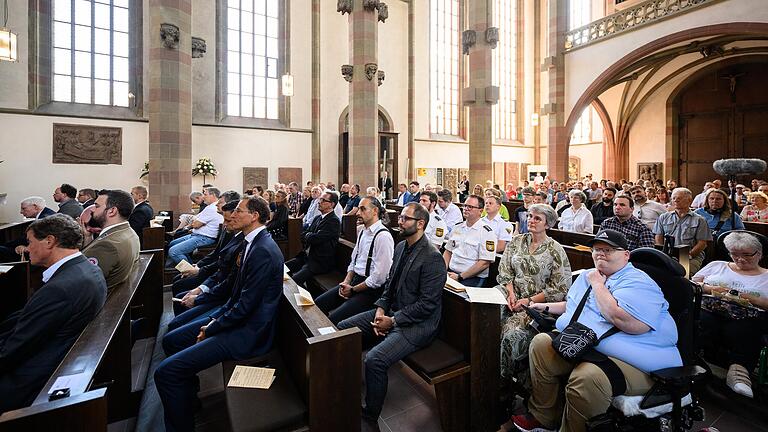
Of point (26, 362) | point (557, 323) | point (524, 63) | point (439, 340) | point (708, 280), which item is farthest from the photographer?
point (524, 63)

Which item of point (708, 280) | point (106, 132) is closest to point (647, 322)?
point (708, 280)

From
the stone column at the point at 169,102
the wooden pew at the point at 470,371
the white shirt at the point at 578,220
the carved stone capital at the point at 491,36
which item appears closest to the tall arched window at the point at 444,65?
the carved stone capital at the point at 491,36

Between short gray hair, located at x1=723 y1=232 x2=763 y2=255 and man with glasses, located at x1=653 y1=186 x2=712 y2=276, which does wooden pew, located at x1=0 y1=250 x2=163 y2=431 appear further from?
man with glasses, located at x1=653 y1=186 x2=712 y2=276

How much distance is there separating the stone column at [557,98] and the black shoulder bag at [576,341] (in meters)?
14.8

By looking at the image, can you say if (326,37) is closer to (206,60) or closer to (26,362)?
(206,60)

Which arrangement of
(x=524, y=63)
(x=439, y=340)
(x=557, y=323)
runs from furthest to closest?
(x=524, y=63) < (x=439, y=340) < (x=557, y=323)

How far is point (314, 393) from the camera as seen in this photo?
219cm

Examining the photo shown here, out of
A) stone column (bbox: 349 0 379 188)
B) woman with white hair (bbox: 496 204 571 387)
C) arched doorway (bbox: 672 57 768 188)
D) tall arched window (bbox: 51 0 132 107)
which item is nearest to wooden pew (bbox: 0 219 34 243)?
tall arched window (bbox: 51 0 132 107)

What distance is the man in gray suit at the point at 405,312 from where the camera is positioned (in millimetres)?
2795

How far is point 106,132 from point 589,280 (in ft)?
44.8

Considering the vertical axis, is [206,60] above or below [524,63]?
below

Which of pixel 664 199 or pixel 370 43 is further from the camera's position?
pixel 370 43

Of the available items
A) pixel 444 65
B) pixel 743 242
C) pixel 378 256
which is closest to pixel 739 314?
pixel 743 242

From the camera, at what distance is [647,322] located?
7.86 ft
